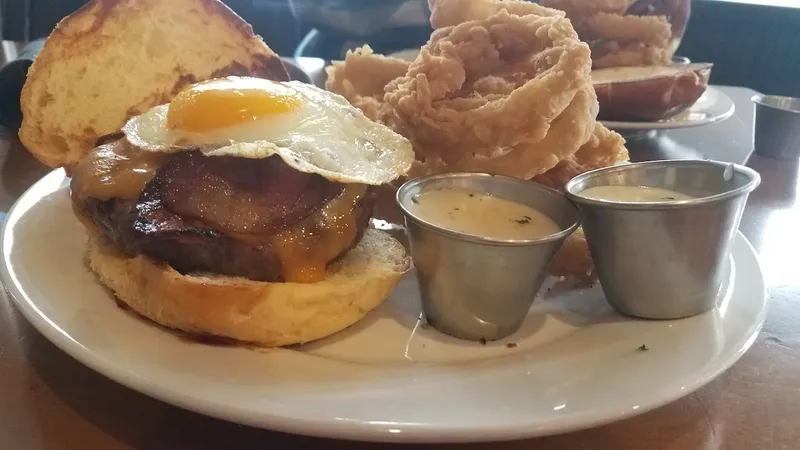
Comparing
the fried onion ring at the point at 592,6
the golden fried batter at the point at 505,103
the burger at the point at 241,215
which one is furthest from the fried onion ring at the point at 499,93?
the fried onion ring at the point at 592,6

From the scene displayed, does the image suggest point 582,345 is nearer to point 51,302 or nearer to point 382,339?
point 382,339

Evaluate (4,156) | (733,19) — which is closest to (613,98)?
(4,156)

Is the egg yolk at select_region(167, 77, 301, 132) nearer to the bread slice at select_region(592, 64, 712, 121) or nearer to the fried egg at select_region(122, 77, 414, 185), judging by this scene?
the fried egg at select_region(122, 77, 414, 185)

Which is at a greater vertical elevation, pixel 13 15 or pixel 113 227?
pixel 113 227

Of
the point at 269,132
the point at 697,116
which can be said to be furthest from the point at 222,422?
the point at 697,116

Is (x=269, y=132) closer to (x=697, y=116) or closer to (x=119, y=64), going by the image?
(x=119, y=64)

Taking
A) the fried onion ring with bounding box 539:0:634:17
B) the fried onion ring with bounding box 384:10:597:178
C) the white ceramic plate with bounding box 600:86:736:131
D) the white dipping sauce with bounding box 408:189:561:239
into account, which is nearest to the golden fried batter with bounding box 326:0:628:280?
the fried onion ring with bounding box 384:10:597:178
